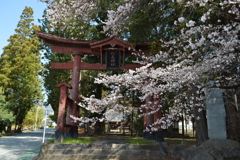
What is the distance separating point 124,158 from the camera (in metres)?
7.06

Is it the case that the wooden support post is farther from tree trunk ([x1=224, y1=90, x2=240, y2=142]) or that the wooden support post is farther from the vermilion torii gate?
tree trunk ([x1=224, y1=90, x2=240, y2=142])

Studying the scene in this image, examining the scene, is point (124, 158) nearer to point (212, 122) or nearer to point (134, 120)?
point (212, 122)

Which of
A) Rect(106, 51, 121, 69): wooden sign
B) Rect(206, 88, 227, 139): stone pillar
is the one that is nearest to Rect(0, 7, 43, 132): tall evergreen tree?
Rect(106, 51, 121, 69): wooden sign

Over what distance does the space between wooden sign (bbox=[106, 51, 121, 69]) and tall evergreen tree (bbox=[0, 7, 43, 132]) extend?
15505 millimetres

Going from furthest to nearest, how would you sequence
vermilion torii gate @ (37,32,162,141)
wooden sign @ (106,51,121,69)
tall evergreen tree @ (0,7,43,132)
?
1. tall evergreen tree @ (0,7,43,132)
2. wooden sign @ (106,51,121,69)
3. vermilion torii gate @ (37,32,162,141)

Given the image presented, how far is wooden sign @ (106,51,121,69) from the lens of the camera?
994cm

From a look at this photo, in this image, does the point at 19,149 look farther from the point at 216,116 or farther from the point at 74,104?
the point at 216,116

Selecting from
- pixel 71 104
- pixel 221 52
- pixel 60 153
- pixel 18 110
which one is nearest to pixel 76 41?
pixel 71 104

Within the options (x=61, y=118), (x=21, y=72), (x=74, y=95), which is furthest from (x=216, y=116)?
(x=21, y=72)

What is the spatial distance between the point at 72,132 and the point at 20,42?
19.1 m

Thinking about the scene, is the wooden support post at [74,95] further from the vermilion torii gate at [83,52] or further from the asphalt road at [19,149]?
the asphalt road at [19,149]

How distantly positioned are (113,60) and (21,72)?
55.2 ft

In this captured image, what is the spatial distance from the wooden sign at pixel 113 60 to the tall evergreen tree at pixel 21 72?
50.9 ft

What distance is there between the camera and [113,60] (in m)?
10.0
